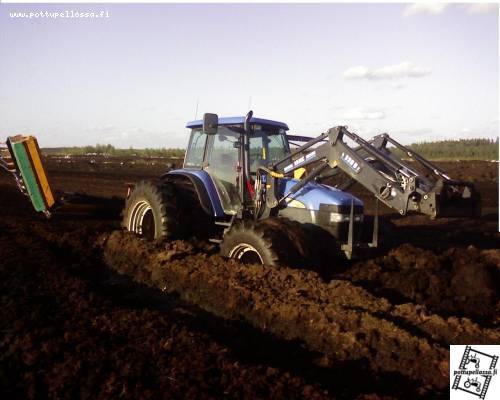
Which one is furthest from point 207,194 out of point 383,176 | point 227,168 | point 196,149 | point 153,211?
point 383,176

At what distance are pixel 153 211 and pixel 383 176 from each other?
317 centimetres

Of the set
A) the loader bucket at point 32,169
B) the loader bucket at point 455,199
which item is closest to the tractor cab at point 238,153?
the loader bucket at point 455,199

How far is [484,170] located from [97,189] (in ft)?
61.1

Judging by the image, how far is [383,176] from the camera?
6.01 m

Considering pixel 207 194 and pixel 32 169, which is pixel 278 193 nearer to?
pixel 207 194

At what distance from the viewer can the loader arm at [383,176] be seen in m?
5.62

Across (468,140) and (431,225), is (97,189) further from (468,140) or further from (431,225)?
(468,140)

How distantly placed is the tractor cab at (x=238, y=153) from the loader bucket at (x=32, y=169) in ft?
9.97

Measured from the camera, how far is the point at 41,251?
265 inches

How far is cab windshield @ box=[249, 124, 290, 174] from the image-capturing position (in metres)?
7.19

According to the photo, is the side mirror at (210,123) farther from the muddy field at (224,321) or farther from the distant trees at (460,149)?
the distant trees at (460,149)

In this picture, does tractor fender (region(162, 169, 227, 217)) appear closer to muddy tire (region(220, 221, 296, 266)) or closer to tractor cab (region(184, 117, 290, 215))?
tractor cab (region(184, 117, 290, 215))

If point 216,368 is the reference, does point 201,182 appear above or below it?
above

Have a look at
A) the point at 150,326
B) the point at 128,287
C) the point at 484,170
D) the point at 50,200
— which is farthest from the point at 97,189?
the point at 484,170
